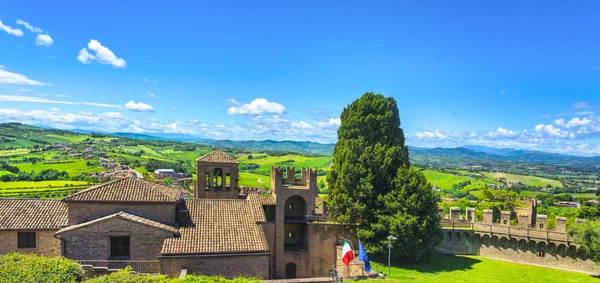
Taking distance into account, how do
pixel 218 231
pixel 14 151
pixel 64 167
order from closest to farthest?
pixel 218 231 → pixel 64 167 → pixel 14 151

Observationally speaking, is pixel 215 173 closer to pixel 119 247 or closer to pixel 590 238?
pixel 119 247

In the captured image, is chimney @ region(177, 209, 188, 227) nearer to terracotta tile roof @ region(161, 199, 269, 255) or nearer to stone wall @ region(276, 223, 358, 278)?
terracotta tile roof @ region(161, 199, 269, 255)

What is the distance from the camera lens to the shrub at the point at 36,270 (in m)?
13.7

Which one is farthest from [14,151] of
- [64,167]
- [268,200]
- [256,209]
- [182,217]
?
Result: [256,209]

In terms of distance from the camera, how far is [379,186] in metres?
28.2

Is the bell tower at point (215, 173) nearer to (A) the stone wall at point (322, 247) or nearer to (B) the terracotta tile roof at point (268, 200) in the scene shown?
(B) the terracotta tile roof at point (268, 200)

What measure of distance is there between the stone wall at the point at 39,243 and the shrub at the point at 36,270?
6.66 meters

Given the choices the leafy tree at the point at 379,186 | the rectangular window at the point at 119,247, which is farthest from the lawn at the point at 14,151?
the leafy tree at the point at 379,186

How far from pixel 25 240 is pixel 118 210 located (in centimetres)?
564

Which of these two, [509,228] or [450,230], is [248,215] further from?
[509,228]

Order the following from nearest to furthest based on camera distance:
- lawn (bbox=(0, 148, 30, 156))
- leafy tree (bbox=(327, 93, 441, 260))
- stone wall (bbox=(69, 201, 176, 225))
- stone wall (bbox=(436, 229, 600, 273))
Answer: stone wall (bbox=(69, 201, 176, 225)) < leafy tree (bbox=(327, 93, 441, 260)) < stone wall (bbox=(436, 229, 600, 273)) < lawn (bbox=(0, 148, 30, 156))

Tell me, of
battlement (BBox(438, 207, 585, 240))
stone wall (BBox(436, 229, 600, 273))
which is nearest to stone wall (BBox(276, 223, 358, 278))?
stone wall (BBox(436, 229, 600, 273))

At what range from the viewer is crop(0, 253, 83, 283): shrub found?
1370 cm

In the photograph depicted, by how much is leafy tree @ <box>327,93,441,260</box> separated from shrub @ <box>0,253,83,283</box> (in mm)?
18522
